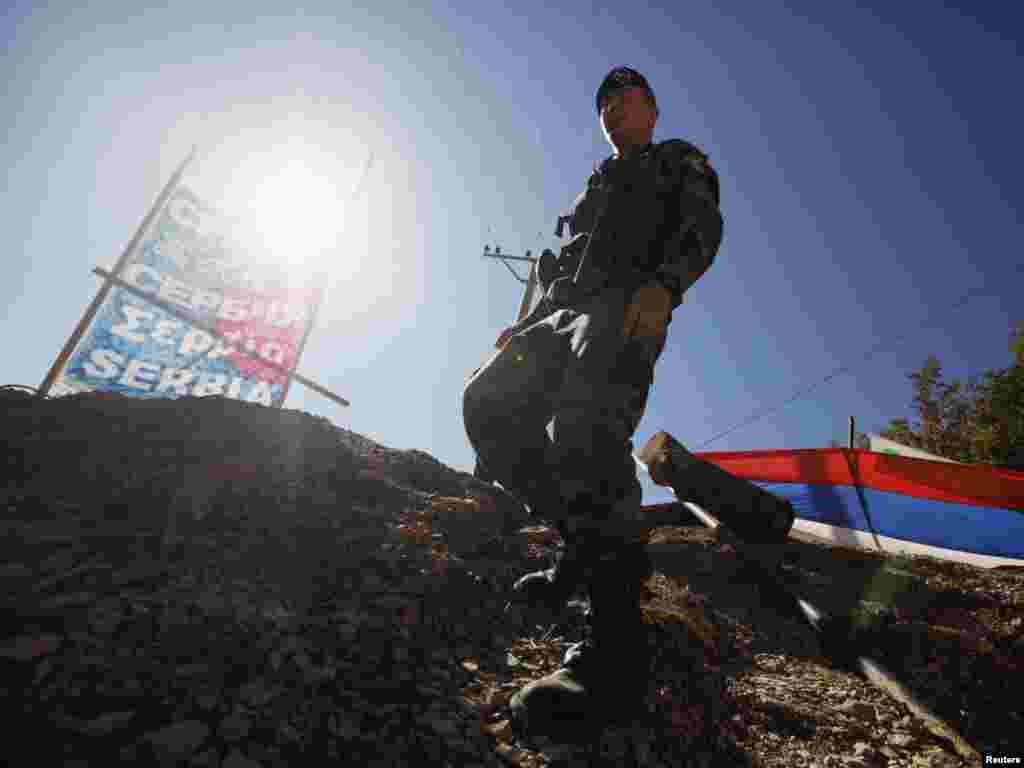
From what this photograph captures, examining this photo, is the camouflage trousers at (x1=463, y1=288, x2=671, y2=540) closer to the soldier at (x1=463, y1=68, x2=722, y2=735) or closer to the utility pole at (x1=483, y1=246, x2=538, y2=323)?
the soldier at (x1=463, y1=68, x2=722, y2=735)

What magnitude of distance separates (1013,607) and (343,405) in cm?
1169

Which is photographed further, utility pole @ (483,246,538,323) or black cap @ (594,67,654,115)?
utility pole @ (483,246,538,323)

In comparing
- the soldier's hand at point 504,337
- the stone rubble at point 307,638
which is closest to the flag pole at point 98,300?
the stone rubble at point 307,638

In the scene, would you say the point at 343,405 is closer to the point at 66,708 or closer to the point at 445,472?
the point at 445,472

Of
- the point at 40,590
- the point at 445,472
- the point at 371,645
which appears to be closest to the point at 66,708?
the point at 40,590

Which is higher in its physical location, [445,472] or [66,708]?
[445,472]

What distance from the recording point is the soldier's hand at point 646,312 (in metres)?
1.99

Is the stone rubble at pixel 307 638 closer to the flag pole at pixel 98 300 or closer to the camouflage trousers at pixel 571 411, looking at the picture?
the camouflage trousers at pixel 571 411

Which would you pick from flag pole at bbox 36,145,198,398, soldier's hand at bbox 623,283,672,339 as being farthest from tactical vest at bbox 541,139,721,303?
flag pole at bbox 36,145,198,398

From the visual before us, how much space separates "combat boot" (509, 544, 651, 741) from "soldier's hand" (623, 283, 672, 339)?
0.91 m

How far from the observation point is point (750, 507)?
5.91m

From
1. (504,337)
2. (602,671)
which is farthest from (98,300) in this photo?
(602,671)

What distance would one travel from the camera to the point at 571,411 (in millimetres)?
1958

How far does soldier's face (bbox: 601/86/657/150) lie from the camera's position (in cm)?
272
